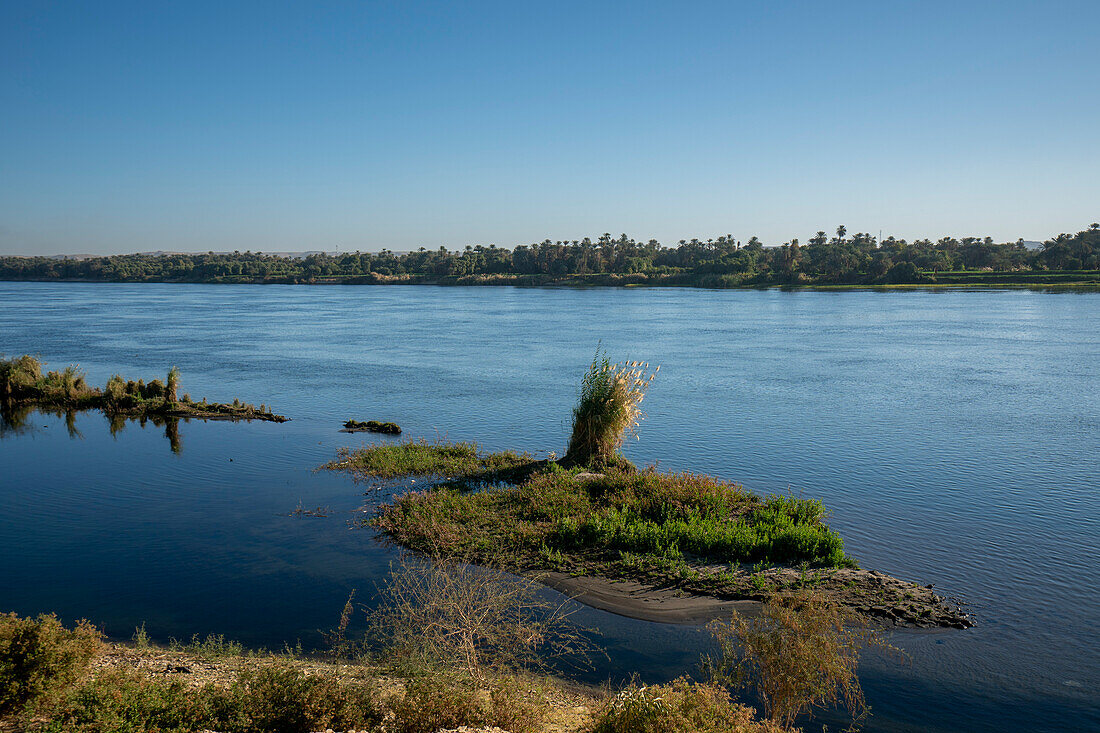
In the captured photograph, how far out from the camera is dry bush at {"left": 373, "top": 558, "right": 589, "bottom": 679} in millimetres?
10203

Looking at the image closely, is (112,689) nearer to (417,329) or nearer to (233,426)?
(233,426)

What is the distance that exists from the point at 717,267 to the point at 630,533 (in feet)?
473

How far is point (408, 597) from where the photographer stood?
13.3 meters

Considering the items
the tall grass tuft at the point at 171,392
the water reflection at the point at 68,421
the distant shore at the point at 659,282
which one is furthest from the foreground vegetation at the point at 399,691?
the distant shore at the point at 659,282

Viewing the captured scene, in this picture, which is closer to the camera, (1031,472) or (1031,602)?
(1031,602)

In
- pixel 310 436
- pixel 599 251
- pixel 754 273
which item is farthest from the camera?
pixel 599 251

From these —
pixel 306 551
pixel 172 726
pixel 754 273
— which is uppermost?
pixel 754 273

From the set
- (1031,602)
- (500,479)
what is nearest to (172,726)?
(500,479)

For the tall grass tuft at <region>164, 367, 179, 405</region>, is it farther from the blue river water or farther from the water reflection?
the blue river water

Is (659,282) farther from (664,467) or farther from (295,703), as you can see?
(295,703)

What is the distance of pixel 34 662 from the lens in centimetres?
846

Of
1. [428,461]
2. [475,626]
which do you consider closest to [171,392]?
[428,461]

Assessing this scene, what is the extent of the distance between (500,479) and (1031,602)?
12.7m

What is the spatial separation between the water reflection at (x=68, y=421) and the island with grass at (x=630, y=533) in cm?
1196
